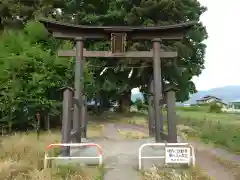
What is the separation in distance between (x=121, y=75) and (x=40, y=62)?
9497 millimetres

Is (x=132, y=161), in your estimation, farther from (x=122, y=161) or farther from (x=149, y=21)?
(x=149, y=21)

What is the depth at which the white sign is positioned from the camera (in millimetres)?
6273

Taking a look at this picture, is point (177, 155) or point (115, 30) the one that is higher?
point (115, 30)

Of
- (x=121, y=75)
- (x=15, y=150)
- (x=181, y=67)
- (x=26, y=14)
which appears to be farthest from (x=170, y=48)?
(x=15, y=150)

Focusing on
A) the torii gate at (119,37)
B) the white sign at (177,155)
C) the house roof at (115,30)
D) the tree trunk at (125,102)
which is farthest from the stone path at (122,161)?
the tree trunk at (125,102)

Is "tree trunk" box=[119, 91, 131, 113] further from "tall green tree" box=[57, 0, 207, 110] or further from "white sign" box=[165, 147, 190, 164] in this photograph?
"white sign" box=[165, 147, 190, 164]

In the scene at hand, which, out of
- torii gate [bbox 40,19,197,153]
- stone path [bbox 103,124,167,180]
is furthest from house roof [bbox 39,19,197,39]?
stone path [bbox 103,124,167,180]

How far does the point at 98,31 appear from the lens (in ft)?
33.8

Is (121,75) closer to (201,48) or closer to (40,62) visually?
(201,48)

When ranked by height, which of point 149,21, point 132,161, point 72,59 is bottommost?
point 132,161

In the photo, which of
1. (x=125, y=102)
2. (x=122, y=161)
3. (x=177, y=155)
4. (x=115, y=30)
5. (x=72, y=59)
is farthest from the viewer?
(x=125, y=102)

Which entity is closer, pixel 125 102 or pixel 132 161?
pixel 132 161

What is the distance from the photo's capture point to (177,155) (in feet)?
20.7

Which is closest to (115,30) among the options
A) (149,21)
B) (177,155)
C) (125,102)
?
(177,155)
